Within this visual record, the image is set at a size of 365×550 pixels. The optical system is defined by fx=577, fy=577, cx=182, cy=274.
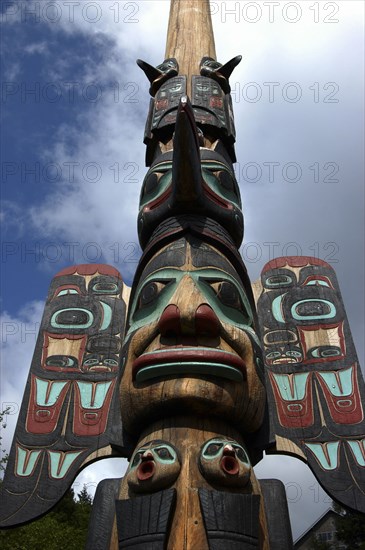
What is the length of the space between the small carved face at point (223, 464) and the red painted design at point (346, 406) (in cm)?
99

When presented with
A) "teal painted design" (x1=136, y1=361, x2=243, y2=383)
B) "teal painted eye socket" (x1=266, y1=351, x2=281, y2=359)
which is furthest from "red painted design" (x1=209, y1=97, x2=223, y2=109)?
"teal painted design" (x1=136, y1=361, x2=243, y2=383)

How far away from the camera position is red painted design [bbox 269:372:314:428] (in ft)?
11.4

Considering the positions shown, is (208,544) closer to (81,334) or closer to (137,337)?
(137,337)

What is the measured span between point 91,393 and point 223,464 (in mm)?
1345

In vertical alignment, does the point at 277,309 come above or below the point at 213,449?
above

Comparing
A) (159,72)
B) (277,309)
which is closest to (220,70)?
(159,72)

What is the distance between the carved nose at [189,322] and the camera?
300cm

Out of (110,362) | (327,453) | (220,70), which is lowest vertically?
(327,453)

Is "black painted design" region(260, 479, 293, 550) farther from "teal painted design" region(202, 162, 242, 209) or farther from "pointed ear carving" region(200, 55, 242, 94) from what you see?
"pointed ear carving" region(200, 55, 242, 94)

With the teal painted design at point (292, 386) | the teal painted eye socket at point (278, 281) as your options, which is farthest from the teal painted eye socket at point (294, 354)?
the teal painted eye socket at point (278, 281)

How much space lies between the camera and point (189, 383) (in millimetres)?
2840

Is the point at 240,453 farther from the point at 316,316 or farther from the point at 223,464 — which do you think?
the point at 316,316

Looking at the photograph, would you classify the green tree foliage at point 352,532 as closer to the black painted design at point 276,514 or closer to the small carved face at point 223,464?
the black painted design at point 276,514

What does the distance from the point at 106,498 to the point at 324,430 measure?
1.33m
